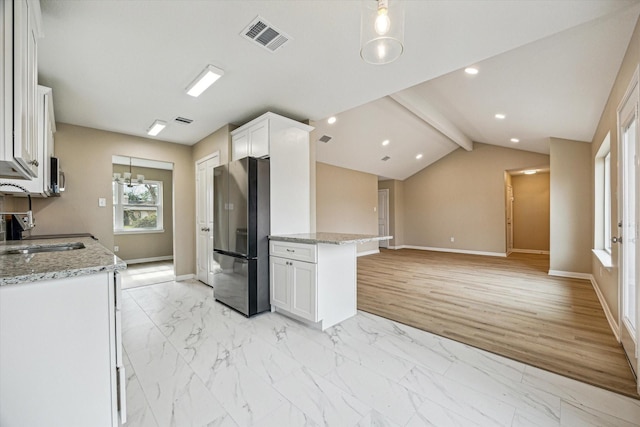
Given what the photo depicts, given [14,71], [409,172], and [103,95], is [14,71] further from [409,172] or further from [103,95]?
[409,172]

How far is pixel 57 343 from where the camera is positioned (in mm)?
1189

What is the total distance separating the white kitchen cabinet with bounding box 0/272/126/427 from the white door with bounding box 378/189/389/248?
334 inches

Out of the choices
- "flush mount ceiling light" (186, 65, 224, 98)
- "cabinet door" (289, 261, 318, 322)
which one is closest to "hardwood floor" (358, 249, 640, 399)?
"cabinet door" (289, 261, 318, 322)

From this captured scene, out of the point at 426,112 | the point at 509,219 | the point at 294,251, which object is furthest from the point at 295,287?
the point at 509,219

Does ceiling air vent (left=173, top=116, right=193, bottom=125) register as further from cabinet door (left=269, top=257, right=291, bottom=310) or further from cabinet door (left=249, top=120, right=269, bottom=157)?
cabinet door (left=269, top=257, right=291, bottom=310)

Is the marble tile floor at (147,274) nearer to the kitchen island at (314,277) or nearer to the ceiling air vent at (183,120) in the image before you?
the ceiling air vent at (183,120)

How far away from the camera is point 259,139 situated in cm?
337

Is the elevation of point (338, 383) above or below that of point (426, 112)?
below

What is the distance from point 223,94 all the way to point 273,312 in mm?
2566

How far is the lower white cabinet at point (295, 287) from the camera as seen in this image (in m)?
2.73

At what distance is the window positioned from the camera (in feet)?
21.3

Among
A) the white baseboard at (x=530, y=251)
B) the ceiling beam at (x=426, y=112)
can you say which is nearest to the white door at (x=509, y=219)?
the white baseboard at (x=530, y=251)

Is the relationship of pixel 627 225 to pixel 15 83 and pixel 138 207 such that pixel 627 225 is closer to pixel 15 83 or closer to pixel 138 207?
pixel 15 83

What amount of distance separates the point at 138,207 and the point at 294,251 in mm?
5800
